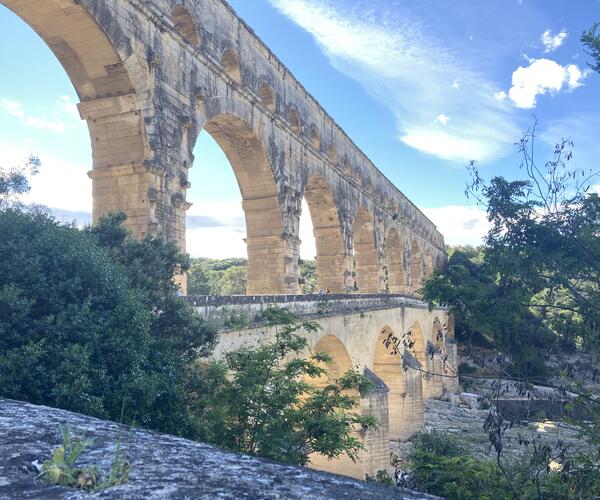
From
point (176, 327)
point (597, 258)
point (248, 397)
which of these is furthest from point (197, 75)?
point (597, 258)

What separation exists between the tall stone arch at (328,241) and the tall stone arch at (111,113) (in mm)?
12681

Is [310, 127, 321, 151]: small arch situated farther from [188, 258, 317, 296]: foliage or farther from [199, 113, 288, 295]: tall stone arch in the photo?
[188, 258, 317, 296]: foliage

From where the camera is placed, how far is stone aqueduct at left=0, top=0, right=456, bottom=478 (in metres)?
10.1

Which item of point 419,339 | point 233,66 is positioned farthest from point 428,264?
point 233,66

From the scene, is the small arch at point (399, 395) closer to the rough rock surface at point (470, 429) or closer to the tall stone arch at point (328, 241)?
the rough rock surface at point (470, 429)

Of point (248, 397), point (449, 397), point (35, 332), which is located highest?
point (35, 332)

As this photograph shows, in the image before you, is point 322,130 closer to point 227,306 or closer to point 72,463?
point 227,306

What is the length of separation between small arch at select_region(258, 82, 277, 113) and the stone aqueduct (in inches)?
1.5

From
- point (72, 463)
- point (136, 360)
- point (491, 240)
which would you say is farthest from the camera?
point (491, 240)

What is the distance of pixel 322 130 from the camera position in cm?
2244

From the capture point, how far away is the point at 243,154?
1644 cm

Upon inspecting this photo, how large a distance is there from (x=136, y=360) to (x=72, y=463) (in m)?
3.45

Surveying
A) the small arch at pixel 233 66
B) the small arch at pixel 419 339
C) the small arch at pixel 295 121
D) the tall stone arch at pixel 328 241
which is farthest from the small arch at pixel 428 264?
the small arch at pixel 233 66

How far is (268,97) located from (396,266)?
21.2 meters
